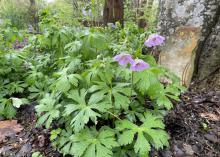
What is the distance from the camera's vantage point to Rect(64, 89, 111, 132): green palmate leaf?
175cm

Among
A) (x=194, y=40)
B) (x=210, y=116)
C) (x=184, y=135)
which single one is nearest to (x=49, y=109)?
(x=184, y=135)

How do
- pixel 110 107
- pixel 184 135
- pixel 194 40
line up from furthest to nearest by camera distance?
pixel 194 40 → pixel 184 135 → pixel 110 107

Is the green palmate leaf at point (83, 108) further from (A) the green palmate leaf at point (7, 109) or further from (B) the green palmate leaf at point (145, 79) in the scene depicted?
(A) the green palmate leaf at point (7, 109)

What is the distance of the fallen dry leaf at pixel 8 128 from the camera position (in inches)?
97.7

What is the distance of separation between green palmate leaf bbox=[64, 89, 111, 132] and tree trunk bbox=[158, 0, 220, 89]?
1374 mm

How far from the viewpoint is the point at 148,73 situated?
6.06 ft

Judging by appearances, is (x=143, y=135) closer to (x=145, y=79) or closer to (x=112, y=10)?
(x=145, y=79)

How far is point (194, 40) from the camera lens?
2.93 meters

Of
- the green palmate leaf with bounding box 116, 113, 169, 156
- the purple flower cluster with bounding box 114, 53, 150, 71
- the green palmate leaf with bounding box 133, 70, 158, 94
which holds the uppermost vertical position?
the purple flower cluster with bounding box 114, 53, 150, 71

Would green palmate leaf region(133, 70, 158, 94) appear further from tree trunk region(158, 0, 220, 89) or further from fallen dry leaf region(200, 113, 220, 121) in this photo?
tree trunk region(158, 0, 220, 89)

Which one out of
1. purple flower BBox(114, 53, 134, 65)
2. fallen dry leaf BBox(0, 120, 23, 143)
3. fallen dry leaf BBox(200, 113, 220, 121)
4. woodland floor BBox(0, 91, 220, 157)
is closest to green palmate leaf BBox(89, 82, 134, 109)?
purple flower BBox(114, 53, 134, 65)

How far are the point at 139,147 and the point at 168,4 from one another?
6.38ft

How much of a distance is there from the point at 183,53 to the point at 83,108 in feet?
5.09

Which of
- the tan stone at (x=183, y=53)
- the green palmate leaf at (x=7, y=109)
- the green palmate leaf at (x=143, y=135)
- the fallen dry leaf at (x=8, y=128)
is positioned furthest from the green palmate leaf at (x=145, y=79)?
the green palmate leaf at (x=7, y=109)
